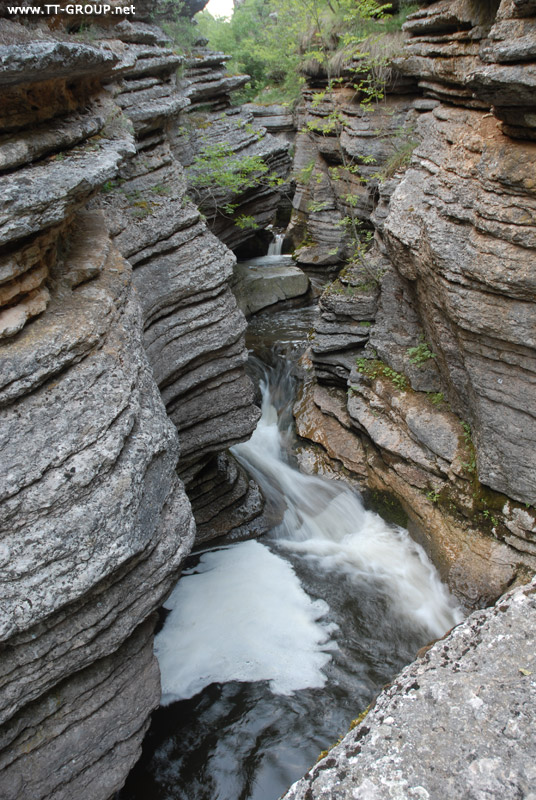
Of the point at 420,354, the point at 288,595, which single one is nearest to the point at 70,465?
the point at 288,595

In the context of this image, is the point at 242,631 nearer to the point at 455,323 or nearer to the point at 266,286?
the point at 455,323

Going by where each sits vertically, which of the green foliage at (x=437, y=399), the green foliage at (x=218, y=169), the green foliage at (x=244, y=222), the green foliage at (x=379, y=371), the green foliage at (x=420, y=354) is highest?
the green foliage at (x=218, y=169)

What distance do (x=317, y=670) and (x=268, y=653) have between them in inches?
27.1

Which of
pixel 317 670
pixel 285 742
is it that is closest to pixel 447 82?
pixel 317 670

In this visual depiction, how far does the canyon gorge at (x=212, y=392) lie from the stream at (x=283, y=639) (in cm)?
58

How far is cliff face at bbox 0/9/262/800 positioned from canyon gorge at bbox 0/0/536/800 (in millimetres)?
21

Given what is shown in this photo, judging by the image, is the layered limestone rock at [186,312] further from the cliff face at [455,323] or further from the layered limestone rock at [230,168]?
the layered limestone rock at [230,168]

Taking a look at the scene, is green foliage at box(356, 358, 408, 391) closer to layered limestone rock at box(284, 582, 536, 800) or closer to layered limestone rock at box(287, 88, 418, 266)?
layered limestone rock at box(287, 88, 418, 266)

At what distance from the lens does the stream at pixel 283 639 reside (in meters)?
5.93

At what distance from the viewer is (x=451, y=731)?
2.35 m

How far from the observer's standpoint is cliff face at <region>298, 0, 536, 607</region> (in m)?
6.23

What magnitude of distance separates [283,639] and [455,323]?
5.03 meters

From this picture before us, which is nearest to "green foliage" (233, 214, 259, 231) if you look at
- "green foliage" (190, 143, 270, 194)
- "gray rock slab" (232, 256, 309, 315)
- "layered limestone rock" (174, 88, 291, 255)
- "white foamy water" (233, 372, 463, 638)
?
"layered limestone rock" (174, 88, 291, 255)

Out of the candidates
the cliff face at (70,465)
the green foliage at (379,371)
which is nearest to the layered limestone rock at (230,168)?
the green foliage at (379,371)
